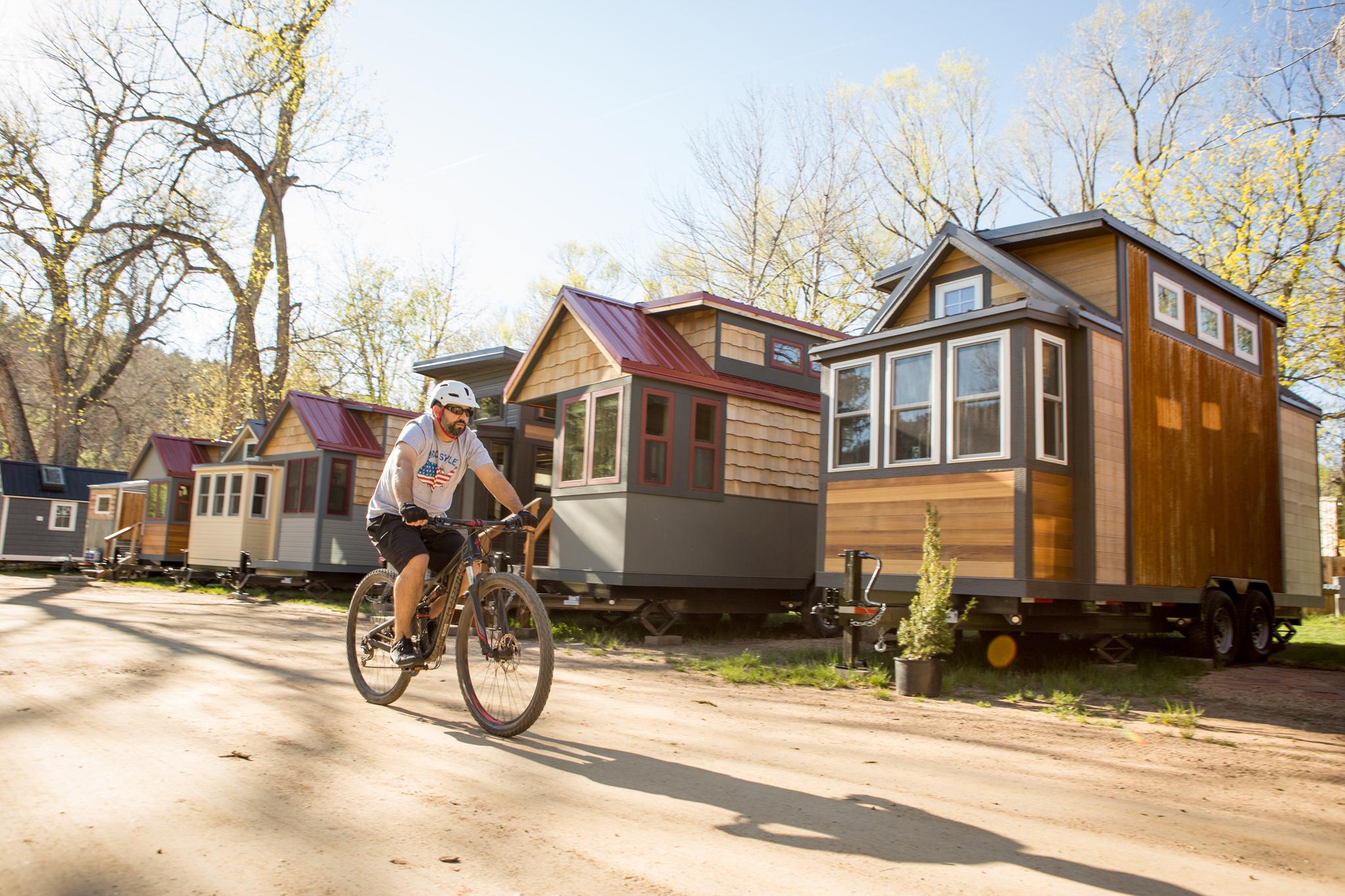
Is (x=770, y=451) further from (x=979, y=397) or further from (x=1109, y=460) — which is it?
(x=1109, y=460)

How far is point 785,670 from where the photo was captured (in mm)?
9570

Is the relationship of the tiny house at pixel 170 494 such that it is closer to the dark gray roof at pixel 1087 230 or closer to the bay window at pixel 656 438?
the bay window at pixel 656 438

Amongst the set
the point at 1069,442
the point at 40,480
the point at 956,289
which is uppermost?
the point at 956,289

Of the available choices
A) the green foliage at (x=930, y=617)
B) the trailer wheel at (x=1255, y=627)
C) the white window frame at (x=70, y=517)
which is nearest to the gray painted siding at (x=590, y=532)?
the green foliage at (x=930, y=617)

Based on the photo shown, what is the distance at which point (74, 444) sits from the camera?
3759cm

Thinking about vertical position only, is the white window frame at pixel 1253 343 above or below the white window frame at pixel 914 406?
above

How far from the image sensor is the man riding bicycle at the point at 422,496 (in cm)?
568

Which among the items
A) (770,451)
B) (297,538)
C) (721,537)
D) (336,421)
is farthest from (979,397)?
(297,538)

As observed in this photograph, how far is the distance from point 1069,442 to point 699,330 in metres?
6.85

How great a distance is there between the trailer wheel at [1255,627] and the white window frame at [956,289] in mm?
5181

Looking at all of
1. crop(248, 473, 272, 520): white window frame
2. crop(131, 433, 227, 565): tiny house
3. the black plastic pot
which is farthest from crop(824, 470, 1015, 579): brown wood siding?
crop(131, 433, 227, 565): tiny house

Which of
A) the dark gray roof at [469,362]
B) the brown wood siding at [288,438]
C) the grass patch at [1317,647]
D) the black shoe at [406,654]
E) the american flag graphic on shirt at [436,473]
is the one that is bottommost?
the grass patch at [1317,647]

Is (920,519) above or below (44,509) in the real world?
below

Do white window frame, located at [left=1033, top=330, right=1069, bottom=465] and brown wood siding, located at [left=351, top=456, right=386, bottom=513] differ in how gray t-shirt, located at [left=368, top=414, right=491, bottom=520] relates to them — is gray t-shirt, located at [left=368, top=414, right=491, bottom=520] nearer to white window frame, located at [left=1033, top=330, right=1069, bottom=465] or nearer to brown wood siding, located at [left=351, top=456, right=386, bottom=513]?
white window frame, located at [left=1033, top=330, right=1069, bottom=465]
